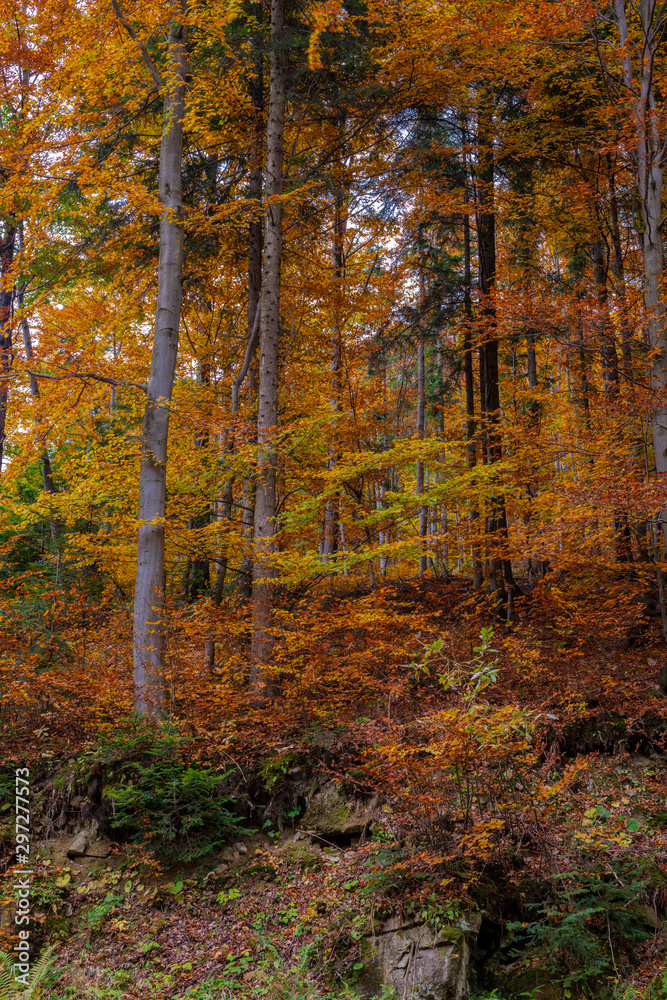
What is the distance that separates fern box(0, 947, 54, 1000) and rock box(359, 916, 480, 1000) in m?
2.25

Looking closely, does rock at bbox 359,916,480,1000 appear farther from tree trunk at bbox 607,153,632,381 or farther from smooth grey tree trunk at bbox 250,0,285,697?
tree trunk at bbox 607,153,632,381

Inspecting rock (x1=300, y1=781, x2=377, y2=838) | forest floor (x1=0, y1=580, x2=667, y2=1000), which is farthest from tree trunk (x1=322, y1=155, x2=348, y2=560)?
rock (x1=300, y1=781, x2=377, y2=838)

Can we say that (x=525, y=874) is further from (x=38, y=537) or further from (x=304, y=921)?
(x=38, y=537)

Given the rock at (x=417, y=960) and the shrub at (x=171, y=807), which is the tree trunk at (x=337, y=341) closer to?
the shrub at (x=171, y=807)

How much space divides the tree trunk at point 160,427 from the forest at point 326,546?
0.17 ft

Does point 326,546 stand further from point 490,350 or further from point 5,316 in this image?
point 5,316

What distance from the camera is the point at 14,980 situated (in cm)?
478

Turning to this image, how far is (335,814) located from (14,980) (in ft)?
9.58

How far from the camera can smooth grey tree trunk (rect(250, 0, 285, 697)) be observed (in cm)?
800

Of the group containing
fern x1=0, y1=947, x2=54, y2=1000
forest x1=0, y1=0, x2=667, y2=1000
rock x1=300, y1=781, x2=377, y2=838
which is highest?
forest x1=0, y1=0, x2=667, y2=1000

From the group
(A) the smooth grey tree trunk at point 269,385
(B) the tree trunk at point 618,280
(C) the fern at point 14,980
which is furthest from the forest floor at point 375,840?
(B) the tree trunk at point 618,280

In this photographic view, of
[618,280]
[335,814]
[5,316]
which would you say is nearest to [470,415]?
[618,280]

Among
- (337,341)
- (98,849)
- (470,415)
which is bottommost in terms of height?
(98,849)

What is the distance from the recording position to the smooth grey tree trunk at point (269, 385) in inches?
315
